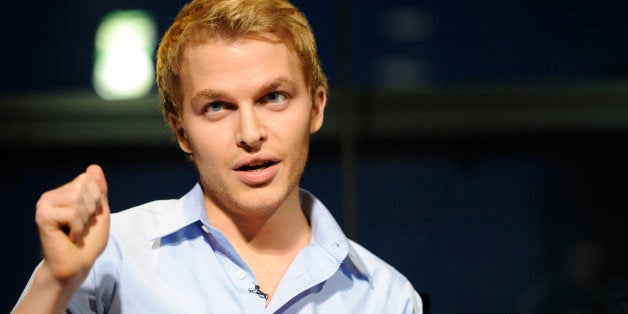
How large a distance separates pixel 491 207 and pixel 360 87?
24.3 inches

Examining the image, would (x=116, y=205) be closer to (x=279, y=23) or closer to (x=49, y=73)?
(x=49, y=73)

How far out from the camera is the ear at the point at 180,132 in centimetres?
167

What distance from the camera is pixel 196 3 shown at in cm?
167

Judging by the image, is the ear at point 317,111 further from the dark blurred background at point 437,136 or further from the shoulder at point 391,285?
the dark blurred background at point 437,136

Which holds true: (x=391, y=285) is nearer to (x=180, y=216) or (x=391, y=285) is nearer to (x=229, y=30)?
(x=180, y=216)

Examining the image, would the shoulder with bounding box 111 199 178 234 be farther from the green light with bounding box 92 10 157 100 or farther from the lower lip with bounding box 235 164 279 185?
the green light with bounding box 92 10 157 100

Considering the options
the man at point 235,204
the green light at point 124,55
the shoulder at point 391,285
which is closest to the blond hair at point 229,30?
the man at point 235,204

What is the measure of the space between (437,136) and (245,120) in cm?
150

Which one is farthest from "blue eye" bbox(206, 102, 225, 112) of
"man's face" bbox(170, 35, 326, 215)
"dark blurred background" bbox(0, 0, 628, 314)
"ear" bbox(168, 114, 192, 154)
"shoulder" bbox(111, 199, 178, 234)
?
"dark blurred background" bbox(0, 0, 628, 314)

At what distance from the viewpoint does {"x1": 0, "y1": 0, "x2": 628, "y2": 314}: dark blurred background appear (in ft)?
9.36

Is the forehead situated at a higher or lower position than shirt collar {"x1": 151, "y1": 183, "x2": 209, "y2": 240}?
higher

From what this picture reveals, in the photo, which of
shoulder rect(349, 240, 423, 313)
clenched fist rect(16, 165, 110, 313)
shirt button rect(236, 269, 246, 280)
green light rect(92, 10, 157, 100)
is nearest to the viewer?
clenched fist rect(16, 165, 110, 313)

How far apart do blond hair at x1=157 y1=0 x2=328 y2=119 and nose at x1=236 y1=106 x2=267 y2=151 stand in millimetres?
148

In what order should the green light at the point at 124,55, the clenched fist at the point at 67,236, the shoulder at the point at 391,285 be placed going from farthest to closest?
the green light at the point at 124,55 < the shoulder at the point at 391,285 < the clenched fist at the point at 67,236
